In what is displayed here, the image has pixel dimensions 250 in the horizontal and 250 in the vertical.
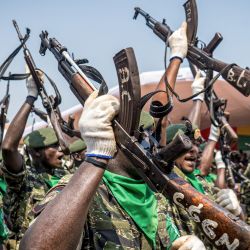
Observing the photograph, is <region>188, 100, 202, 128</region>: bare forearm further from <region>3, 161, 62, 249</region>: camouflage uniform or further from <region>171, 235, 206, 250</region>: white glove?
<region>171, 235, 206, 250</region>: white glove

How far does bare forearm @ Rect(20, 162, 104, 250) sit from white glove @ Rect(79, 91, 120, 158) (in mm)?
94

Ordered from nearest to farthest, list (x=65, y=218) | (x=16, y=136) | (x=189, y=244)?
(x=65, y=218) < (x=189, y=244) < (x=16, y=136)

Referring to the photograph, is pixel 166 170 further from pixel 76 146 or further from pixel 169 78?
pixel 76 146

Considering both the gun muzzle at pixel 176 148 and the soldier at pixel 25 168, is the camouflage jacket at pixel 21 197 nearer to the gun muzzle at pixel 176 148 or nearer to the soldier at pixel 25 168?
the soldier at pixel 25 168

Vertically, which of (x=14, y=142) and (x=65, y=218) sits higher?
(x=65, y=218)

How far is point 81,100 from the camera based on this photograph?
2.46m

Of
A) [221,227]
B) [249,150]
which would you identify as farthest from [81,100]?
[249,150]

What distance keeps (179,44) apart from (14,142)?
1554 mm

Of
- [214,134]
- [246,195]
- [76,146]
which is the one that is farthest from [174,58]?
[246,195]

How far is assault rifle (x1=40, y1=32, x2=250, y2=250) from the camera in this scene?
1776 millimetres

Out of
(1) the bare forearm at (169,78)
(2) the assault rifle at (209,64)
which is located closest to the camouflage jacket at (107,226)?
(1) the bare forearm at (169,78)

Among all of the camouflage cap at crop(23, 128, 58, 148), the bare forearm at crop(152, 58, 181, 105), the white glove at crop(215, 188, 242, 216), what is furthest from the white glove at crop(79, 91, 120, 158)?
the camouflage cap at crop(23, 128, 58, 148)

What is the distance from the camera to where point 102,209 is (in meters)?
2.20

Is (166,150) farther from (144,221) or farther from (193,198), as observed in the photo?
(144,221)
